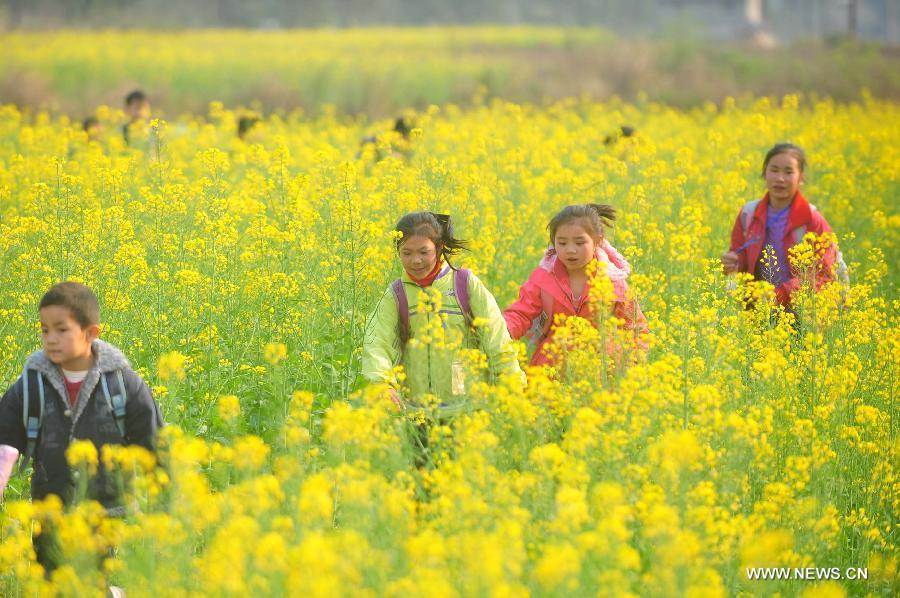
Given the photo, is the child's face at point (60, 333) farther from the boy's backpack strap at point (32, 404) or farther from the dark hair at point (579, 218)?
the dark hair at point (579, 218)

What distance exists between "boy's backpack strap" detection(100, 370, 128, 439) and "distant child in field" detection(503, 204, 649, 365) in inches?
81.5

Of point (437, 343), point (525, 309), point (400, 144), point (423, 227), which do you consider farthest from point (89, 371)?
point (400, 144)

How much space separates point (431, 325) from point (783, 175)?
3.28 metres

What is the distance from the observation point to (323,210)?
29.9ft

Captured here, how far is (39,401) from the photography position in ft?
14.3

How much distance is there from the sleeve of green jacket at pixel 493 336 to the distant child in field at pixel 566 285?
408 mm

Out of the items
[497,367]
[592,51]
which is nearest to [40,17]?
[592,51]

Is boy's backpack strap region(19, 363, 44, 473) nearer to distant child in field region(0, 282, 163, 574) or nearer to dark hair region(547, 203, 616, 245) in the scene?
distant child in field region(0, 282, 163, 574)

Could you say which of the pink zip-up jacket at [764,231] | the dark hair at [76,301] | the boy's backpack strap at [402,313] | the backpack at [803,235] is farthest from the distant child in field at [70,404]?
the pink zip-up jacket at [764,231]

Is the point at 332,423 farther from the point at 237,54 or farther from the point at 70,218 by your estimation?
the point at 237,54

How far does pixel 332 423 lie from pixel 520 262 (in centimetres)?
444

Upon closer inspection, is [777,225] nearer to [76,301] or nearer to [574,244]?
[574,244]

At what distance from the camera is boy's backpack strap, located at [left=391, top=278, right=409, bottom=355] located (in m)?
5.49

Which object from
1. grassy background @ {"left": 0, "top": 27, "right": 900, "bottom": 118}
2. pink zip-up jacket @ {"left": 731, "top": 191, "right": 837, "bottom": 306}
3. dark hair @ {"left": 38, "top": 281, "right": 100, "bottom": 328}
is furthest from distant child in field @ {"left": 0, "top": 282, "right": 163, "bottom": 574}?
grassy background @ {"left": 0, "top": 27, "right": 900, "bottom": 118}
